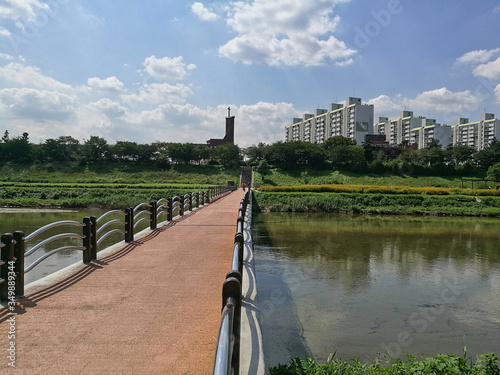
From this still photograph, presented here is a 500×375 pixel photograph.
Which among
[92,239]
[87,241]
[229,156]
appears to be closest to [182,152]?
[229,156]

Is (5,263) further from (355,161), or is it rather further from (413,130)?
(413,130)

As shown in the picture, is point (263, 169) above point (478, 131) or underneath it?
underneath

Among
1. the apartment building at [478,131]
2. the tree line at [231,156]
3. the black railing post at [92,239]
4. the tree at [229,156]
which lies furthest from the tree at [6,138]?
the apartment building at [478,131]

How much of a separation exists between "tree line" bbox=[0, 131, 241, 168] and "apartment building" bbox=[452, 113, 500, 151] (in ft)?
244

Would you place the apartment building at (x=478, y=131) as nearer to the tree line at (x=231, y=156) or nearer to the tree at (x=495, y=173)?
the tree line at (x=231, y=156)

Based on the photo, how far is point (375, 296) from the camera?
877 cm

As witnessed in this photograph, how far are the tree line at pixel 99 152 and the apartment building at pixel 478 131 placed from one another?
7432 centimetres

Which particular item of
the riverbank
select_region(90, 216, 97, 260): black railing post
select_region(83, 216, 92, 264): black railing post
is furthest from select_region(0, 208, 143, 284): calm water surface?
the riverbank

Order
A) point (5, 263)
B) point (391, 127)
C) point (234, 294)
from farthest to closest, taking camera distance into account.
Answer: point (391, 127), point (5, 263), point (234, 294)

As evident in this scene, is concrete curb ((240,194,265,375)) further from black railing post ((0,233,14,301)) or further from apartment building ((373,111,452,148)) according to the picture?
apartment building ((373,111,452,148))

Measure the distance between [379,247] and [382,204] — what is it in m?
17.7

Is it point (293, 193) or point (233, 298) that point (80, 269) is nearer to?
point (233, 298)

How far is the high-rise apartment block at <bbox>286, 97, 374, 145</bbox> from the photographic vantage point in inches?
3734

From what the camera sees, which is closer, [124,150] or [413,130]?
[124,150]
